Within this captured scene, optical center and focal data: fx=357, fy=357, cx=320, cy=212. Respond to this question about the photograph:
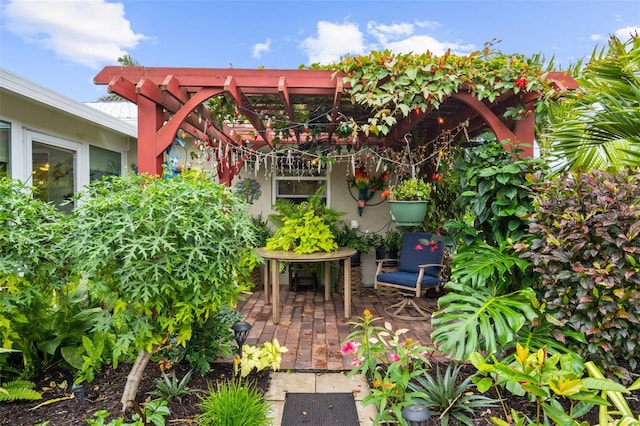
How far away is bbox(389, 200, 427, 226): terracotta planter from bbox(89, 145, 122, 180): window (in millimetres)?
4146

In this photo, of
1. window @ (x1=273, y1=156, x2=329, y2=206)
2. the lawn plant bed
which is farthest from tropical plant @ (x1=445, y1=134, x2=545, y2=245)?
window @ (x1=273, y1=156, x2=329, y2=206)

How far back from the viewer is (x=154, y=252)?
73.0 inches

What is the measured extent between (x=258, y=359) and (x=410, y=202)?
94.2 inches

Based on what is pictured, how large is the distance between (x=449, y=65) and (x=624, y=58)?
47.6 inches

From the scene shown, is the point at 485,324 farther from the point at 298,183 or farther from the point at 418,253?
the point at 298,183

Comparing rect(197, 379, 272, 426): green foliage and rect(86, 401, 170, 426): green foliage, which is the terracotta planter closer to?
rect(197, 379, 272, 426): green foliage

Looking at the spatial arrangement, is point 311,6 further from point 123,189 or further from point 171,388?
point 171,388

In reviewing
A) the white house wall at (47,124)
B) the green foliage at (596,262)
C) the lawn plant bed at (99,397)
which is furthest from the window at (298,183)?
the green foliage at (596,262)

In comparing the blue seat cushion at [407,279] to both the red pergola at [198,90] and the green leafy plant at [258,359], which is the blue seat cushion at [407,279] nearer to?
the red pergola at [198,90]

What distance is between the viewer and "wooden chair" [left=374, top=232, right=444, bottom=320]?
414 centimetres

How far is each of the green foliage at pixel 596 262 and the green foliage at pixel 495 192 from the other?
318 mm

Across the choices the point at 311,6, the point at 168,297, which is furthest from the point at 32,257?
the point at 311,6

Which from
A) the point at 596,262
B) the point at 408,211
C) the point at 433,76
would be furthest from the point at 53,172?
the point at 596,262

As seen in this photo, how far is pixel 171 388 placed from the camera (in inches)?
85.1
